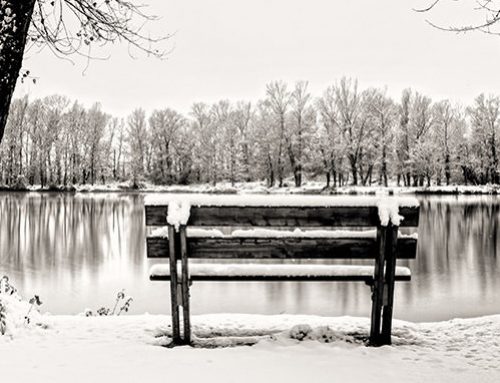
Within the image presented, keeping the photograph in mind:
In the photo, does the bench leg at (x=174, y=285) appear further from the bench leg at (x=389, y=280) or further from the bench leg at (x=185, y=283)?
the bench leg at (x=389, y=280)

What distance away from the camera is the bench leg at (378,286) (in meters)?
4.59

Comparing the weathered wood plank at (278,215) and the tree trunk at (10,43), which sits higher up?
the tree trunk at (10,43)

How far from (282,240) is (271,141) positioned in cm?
5847

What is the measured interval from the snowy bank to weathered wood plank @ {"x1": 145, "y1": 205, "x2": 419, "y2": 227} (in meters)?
1.01

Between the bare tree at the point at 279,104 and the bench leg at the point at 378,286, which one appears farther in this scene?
the bare tree at the point at 279,104

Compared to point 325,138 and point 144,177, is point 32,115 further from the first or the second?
point 325,138

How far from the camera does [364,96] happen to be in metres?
61.6

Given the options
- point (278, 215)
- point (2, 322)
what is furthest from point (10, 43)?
point (278, 215)

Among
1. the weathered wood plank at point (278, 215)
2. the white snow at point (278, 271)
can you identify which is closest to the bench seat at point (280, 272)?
the white snow at point (278, 271)

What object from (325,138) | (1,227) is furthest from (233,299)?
(325,138)

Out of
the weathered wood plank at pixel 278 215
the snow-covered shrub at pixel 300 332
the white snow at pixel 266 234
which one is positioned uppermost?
Answer: the weathered wood plank at pixel 278 215

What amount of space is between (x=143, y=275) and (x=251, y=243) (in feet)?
36.1

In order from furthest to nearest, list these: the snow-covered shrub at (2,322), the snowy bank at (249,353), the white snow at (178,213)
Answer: the snow-covered shrub at (2,322), the white snow at (178,213), the snowy bank at (249,353)

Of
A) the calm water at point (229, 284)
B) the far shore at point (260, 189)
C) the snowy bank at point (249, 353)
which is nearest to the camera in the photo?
the snowy bank at point (249, 353)
